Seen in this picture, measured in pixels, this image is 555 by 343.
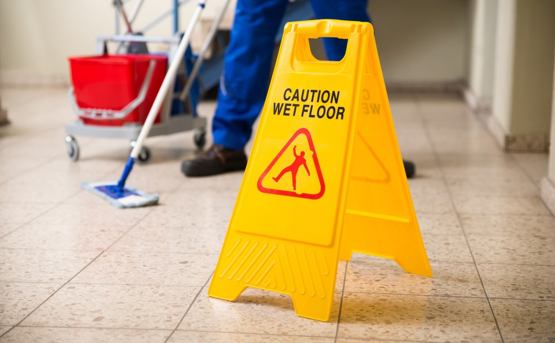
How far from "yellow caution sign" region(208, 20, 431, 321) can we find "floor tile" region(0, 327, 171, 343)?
0.77ft

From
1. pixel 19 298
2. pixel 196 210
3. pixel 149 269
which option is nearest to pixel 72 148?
pixel 196 210

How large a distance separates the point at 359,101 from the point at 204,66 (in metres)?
3.34

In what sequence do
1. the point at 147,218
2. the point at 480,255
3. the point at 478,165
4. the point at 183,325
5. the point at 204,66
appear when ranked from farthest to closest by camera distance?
the point at 204,66, the point at 478,165, the point at 147,218, the point at 480,255, the point at 183,325

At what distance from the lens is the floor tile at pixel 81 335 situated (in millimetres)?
1520

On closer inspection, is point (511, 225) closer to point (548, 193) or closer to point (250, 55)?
point (548, 193)

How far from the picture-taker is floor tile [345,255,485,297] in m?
1.78

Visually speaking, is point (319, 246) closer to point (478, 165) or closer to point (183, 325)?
point (183, 325)

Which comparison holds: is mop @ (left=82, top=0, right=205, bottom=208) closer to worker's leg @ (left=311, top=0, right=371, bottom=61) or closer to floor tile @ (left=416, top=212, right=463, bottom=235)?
worker's leg @ (left=311, top=0, right=371, bottom=61)

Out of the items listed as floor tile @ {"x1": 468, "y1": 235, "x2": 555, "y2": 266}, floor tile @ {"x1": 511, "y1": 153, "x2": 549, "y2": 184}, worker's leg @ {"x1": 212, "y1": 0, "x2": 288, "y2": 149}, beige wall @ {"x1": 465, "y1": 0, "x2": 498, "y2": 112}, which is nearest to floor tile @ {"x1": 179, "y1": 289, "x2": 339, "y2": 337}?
floor tile @ {"x1": 468, "y1": 235, "x2": 555, "y2": 266}

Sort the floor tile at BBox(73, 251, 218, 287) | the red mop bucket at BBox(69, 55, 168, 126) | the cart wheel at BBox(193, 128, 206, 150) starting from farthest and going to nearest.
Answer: the cart wheel at BBox(193, 128, 206, 150) → the red mop bucket at BBox(69, 55, 168, 126) → the floor tile at BBox(73, 251, 218, 287)

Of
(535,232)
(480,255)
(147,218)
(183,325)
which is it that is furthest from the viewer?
(147,218)

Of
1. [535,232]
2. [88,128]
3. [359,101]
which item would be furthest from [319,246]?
[88,128]

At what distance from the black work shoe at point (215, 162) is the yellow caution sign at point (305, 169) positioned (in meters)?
1.23

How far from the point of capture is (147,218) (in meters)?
2.40
